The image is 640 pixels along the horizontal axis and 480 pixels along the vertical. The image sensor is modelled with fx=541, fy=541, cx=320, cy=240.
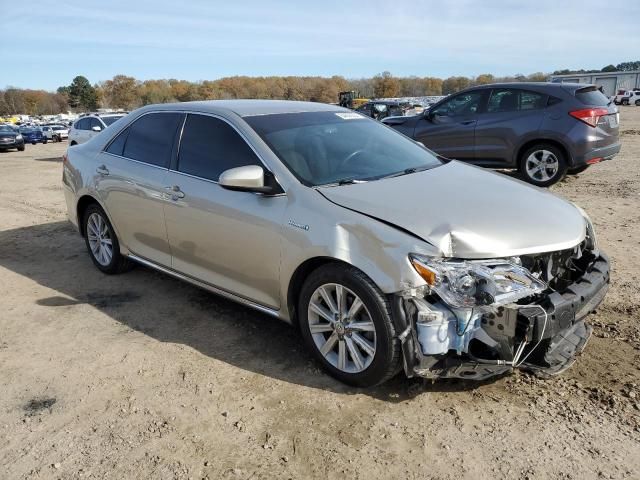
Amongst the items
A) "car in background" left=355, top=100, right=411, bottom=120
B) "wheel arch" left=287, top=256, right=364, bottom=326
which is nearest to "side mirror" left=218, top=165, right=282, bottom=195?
"wheel arch" left=287, top=256, right=364, bottom=326

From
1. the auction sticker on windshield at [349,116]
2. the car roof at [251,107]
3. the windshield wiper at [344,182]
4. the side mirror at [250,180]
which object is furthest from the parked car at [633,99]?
the side mirror at [250,180]

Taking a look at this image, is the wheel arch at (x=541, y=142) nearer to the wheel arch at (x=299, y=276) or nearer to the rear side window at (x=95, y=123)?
the wheel arch at (x=299, y=276)

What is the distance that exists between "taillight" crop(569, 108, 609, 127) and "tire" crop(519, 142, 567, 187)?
1.88 feet

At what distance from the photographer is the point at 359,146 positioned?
4.14 metres

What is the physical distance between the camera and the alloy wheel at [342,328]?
314 cm

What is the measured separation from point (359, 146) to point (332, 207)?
104 cm

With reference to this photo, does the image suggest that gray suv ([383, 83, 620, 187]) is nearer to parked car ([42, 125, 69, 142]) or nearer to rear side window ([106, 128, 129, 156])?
rear side window ([106, 128, 129, 156])

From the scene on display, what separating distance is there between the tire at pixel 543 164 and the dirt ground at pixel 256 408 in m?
4.57

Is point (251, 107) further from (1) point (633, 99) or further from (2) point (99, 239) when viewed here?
(1) point (633, 99)

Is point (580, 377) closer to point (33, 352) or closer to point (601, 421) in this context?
point (601, 421)

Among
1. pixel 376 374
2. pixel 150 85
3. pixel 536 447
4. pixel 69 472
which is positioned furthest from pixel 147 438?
pixel 150 85

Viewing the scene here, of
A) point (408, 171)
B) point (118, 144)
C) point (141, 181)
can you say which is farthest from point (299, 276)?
Result: point (118, 144)

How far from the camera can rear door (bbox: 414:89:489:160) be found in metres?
9.62


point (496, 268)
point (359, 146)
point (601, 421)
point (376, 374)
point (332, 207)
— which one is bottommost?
point (601, 421)
